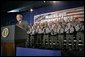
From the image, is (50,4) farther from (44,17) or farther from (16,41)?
(16,41)

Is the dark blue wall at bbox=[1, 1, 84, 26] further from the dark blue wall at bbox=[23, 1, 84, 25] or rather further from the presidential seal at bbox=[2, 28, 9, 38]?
the presidential seal at bbox=[2, 28, 9, 38]

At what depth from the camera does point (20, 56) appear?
12.5ft

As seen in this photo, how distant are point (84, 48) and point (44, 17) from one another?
1.53 metres

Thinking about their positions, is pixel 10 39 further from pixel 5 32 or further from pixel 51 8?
pixel 51 8

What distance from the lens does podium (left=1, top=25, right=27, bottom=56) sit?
13.3 ft

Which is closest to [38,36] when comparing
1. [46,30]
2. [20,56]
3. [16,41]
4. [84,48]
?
[46,30]

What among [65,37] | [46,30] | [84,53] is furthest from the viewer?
[46,30]

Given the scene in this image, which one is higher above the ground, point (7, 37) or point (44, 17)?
point (44, 17)

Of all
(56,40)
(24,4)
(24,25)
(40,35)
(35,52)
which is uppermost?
(24,4)

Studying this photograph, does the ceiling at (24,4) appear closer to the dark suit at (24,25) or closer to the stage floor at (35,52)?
the dark suit at (24,25)

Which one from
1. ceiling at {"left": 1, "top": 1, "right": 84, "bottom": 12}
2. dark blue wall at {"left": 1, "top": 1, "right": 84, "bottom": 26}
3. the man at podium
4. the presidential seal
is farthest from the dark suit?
the presidential seal

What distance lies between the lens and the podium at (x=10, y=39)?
404cm

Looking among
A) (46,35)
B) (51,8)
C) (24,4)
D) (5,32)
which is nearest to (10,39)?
(5,32)

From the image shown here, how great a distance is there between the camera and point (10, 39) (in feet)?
13.7
